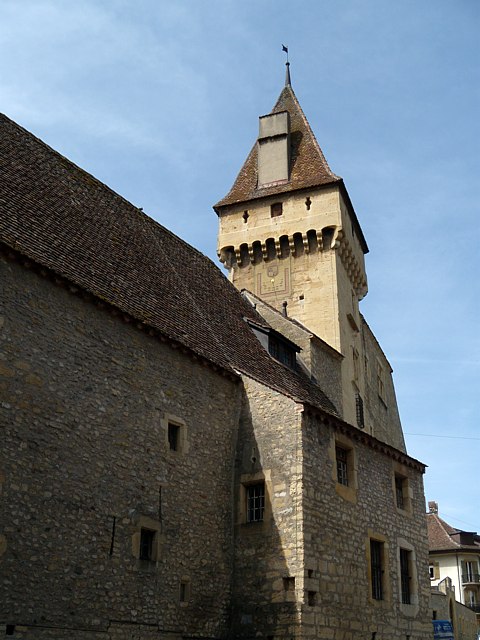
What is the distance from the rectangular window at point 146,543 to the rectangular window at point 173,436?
1846mm

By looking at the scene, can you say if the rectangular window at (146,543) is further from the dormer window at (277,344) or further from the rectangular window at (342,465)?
the dormer window at (277,344)

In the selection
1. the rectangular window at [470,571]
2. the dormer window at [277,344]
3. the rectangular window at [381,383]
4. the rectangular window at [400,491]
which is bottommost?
the rectangular window at [470,571]

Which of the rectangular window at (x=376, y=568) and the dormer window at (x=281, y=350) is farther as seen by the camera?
the dormer window at (x=281, y=350)

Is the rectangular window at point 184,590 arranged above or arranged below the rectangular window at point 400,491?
below

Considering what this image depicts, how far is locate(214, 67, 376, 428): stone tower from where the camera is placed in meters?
25.0

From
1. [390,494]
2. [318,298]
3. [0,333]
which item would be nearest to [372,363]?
[318,298]

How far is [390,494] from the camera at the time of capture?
18328 mm

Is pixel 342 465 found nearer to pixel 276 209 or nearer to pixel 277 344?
pixel 277 344

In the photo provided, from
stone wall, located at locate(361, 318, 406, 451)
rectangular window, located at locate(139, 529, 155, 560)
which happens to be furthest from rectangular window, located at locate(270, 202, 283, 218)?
rectangular window, located at locate(139, 529, 155, 560)

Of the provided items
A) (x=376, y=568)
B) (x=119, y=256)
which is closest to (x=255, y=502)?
(x=376, y=568)

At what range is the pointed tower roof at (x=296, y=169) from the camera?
26547 millimetres


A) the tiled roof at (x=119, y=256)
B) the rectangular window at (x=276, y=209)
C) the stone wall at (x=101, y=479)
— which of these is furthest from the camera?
the rectangular window at (x=276, y=209)

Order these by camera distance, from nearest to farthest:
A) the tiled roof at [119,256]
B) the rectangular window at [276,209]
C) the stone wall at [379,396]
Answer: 1. the tiled roof at [119,256]
2. the rectangular window at [276,209]
3. the stone wall at [379,396]

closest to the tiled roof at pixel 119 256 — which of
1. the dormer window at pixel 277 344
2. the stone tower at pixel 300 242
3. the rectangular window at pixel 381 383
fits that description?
the dormer window at pixel 277 344
